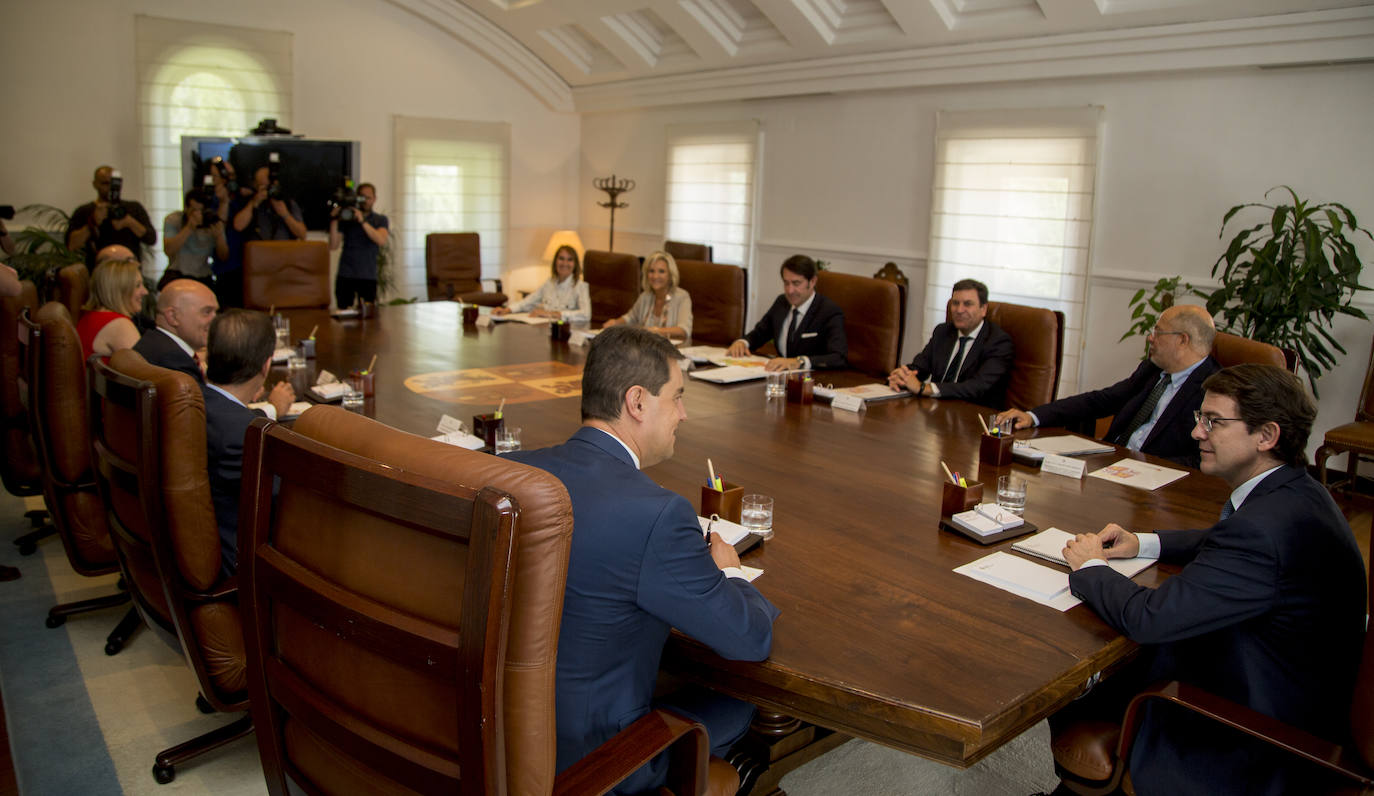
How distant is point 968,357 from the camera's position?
4.02m

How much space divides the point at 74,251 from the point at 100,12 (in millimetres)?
2064

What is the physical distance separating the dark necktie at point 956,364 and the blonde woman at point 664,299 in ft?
5.02

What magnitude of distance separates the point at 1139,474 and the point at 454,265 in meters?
7.14

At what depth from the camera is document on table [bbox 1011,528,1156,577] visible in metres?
2.02

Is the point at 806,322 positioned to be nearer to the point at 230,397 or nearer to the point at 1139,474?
the point at 1139,474

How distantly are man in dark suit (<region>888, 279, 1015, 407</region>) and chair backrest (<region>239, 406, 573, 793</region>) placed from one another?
9.13 feet

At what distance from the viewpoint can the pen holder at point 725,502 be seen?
7.05 feet

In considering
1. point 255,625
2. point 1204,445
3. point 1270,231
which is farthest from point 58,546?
point 1270,231

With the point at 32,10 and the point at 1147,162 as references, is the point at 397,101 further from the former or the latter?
the point at 1147,162

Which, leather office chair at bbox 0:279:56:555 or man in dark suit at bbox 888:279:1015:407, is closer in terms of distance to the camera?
leather office chair at bbox 0:279:56:555

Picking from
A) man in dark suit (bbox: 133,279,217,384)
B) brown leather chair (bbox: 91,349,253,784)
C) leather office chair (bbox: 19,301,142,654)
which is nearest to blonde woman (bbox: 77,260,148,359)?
man in dark suit (bbox: 133,279,217,384)

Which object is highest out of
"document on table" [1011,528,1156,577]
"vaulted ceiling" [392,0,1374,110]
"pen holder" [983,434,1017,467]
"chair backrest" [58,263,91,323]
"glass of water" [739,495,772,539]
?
"vaulted ceiling" [392,0,1374,110]

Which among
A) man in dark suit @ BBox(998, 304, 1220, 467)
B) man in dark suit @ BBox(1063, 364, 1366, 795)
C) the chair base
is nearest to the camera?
man in dark suit @ BBox(1063, 364, 1366, 795)

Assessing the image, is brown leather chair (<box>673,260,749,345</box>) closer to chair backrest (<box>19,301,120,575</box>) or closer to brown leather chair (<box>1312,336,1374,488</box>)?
brown leather chair (<box>1312,336,1374,488</box>)
